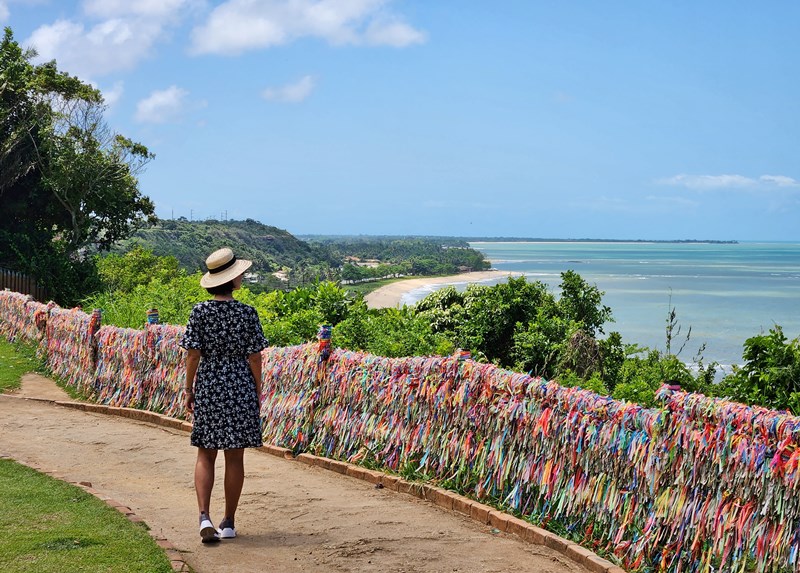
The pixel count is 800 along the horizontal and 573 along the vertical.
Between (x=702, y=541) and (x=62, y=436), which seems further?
(x=62, y=436)

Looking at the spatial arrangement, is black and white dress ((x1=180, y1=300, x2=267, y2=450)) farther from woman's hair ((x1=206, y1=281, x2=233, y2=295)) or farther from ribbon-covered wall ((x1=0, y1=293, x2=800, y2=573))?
ribbon-covered wall ((x1=0, y1=293, x2=800, y2=573))

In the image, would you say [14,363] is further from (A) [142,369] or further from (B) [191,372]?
(B) [191,372]

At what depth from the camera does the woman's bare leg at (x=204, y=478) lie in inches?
245

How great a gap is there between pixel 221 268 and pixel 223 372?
2.31 ft

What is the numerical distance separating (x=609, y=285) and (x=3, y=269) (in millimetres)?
72799

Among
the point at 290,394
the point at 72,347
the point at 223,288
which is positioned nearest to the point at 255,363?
the point at 223,288

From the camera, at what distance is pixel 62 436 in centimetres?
1080

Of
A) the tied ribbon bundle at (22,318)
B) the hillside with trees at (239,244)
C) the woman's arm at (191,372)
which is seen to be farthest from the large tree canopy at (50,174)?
the hillside with trees at (239,244)

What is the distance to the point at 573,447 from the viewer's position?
6.61m

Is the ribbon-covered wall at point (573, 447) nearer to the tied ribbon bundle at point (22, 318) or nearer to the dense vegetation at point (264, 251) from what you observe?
the tied ribbon bundle at point (22, 318)

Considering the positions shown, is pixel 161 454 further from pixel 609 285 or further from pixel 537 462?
pixel 609 285

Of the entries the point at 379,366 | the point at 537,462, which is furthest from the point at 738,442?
the point at 379,366

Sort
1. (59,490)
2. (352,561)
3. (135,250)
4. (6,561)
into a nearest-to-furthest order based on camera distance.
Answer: (6,561), (352,561), (59,490), (135,250)

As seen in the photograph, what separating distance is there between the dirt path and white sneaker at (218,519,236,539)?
0.06 meters
